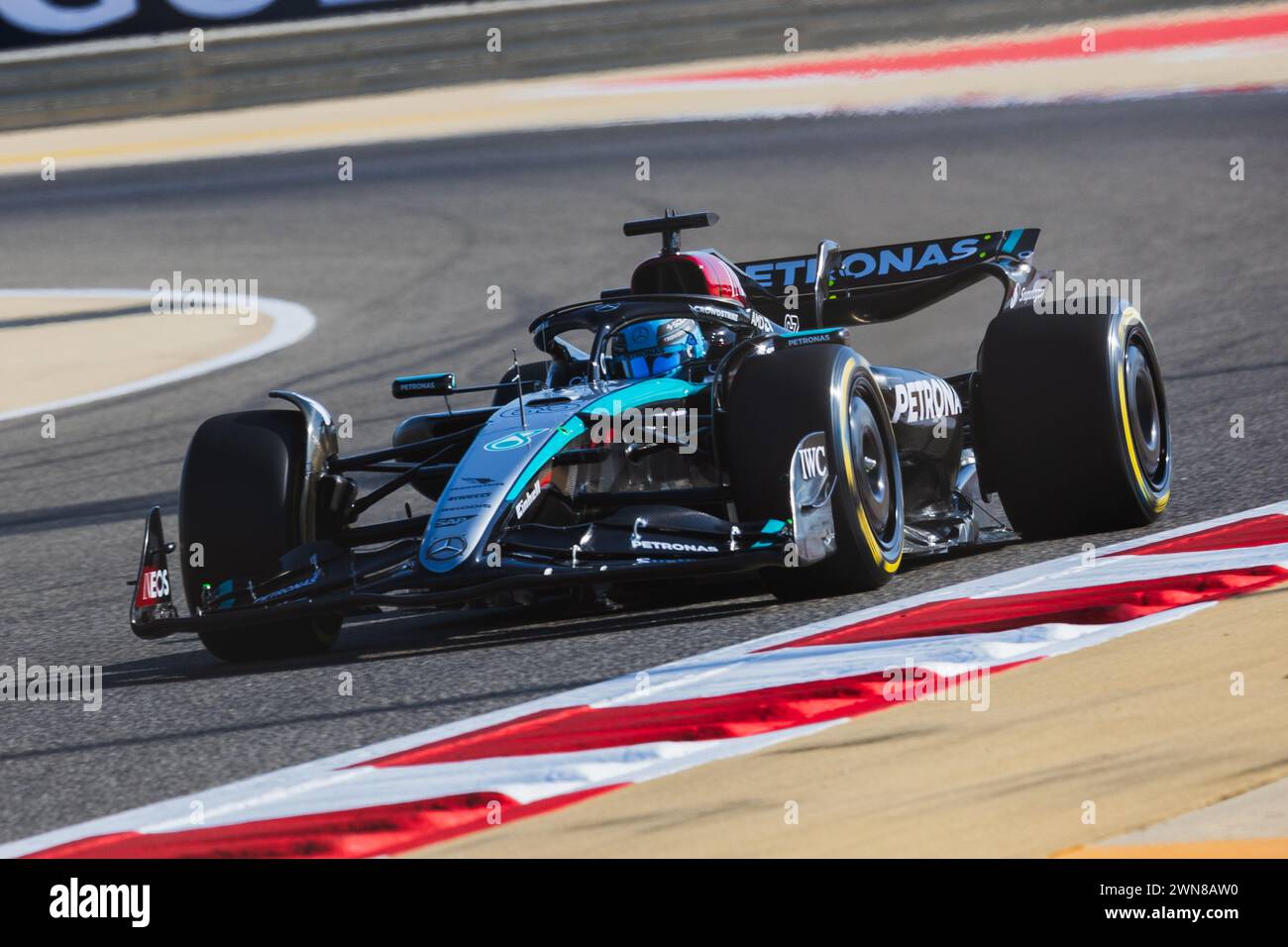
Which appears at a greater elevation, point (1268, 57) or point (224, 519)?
point (1268, 57)

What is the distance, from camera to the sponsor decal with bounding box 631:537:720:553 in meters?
5.52

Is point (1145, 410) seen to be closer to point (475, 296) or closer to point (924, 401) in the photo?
point (924, 401)

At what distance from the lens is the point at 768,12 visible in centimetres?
2273

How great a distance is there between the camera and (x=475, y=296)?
14.4 m

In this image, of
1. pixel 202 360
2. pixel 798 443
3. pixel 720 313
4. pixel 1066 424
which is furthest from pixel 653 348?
pixel 202 360

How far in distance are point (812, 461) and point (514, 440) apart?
0.89m

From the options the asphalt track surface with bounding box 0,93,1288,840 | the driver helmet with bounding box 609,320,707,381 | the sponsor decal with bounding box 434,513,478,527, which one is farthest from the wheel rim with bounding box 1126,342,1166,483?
the sponsor decal with bounding box 434,513,478,527

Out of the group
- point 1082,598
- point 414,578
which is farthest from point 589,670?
point 1082,598

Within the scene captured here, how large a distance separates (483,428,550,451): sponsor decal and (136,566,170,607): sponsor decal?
102 centimetres

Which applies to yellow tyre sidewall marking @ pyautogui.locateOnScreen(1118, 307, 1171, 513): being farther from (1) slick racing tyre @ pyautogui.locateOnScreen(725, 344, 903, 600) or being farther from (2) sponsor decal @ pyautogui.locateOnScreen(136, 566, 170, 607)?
(2) sponsor decal @ pyautogui.locateOnScreen(136, 566, 170, 607)
